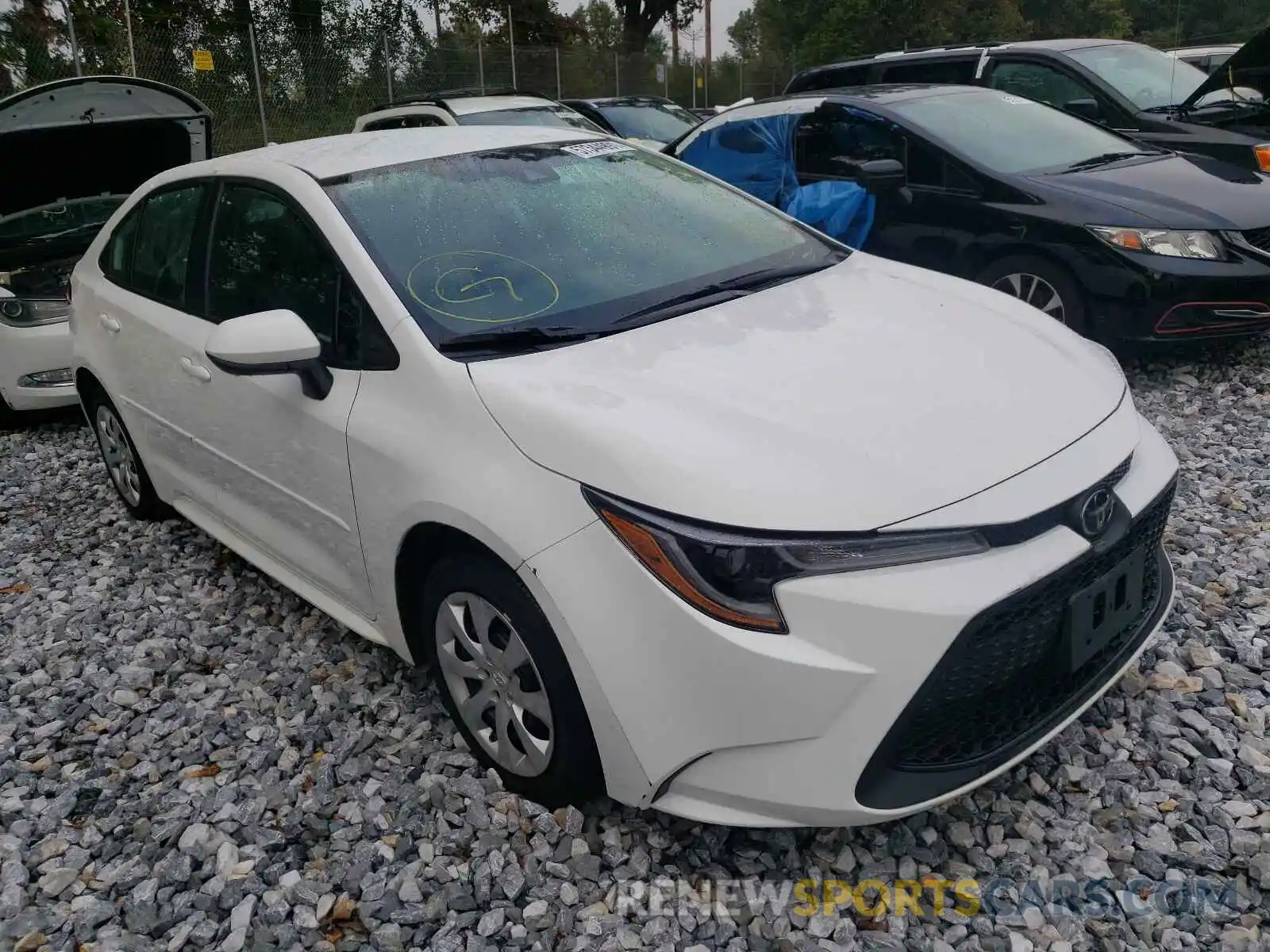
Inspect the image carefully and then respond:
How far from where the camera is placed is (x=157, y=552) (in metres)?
4.08

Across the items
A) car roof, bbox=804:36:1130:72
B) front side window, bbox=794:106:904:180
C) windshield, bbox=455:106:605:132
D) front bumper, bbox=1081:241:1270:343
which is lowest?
front bumper, bbox=1081:241:1270:343

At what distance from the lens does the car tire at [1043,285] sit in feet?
15.8

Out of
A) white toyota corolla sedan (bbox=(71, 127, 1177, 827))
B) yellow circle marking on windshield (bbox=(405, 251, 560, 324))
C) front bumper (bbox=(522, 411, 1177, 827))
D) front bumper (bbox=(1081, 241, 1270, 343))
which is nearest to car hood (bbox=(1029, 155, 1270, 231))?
front bumper (bbox=(1081, 241, 1270, 343))

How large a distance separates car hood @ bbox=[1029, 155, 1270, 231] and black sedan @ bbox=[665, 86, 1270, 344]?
0.4 inches

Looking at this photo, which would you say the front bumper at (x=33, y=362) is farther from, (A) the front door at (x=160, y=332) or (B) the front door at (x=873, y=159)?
(B) the front door at (x=873, y=159)

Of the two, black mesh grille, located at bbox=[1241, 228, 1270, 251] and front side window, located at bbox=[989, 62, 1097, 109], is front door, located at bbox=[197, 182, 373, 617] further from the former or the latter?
front side window, located at bbox=[989, 62, 1097, 109]

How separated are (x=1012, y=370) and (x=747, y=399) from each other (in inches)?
26.9

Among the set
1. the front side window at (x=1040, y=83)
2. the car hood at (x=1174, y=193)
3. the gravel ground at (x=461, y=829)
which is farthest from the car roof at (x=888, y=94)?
the gravel ground at (x=461, y=829)

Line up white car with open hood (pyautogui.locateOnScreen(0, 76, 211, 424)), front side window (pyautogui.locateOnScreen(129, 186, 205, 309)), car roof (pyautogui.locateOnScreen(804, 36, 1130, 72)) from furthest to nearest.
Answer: car roof (pyautogui.locateOnScreen(804, 36, 1130, 72)), white car with open hood (pyautogui.locateOnScreen(0, 76, 211, 424)), front side window (pyautogui.locateOnScreen(129, 186, 205, 309))

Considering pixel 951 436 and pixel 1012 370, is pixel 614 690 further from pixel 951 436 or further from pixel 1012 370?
pixel 1012 370

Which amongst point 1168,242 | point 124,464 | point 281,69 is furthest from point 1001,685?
point 281,69

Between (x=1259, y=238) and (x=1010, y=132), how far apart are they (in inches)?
55.3

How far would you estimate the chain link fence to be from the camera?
1316 cm

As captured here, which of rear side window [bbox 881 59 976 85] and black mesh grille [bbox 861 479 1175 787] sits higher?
rear side window [bbox 881 59 976 85]
